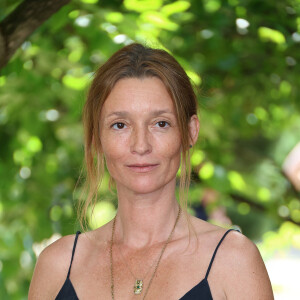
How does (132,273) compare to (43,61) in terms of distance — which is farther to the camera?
(43,61)

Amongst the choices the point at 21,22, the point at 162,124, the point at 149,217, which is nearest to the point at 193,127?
the point at 162,124

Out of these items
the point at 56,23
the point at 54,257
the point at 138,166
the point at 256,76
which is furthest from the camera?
the point at 256,76

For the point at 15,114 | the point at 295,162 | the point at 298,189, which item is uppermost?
the point at 15,114

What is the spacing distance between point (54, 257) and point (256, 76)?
265cm

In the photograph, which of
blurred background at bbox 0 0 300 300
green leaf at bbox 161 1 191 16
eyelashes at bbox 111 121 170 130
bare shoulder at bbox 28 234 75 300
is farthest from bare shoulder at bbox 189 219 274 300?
green leaf at bbox 161 1 191 16

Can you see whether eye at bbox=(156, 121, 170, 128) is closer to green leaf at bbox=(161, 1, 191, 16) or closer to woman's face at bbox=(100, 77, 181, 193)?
woman's face at bbox=(100, 77, 181, 193)

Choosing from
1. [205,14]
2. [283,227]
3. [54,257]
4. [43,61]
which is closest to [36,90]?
[43,61]

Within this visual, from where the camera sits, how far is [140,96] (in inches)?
97.3

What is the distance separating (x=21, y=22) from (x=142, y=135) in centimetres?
64

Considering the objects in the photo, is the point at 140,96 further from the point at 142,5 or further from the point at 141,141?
the point at 142,5

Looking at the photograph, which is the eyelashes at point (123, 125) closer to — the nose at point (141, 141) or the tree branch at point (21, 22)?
the nose at point (141, 141)

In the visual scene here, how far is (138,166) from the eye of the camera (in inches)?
96.7

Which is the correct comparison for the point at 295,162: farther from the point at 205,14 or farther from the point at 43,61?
the point at 43,61

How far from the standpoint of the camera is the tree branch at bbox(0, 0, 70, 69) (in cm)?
266
